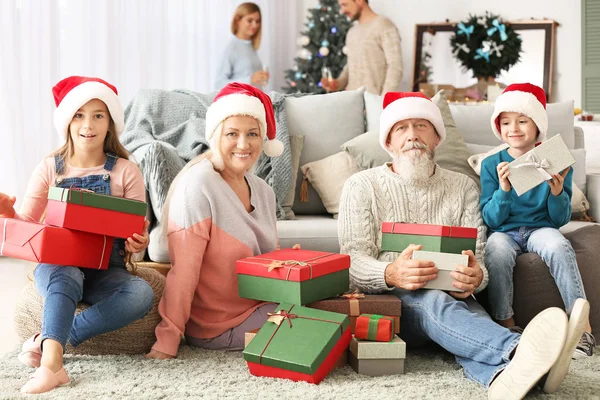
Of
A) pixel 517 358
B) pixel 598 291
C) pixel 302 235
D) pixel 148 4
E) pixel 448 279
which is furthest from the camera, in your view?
pixel 148 4

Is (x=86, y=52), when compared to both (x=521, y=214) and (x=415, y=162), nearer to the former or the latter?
(x=415, y=162)

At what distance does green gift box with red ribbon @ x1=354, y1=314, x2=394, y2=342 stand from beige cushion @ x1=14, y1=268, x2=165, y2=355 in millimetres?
680

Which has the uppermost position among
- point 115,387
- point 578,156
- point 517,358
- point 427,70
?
point 427,70

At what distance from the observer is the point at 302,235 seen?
9.79 ft

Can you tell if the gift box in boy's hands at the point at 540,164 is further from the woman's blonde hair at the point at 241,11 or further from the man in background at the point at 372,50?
the woman's blonde hair at the point at 241,11

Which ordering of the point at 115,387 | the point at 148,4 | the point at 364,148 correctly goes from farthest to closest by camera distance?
the point at 148,4 < the point at 364,148 < the point at 115,387

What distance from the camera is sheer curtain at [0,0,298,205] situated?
14.0ft

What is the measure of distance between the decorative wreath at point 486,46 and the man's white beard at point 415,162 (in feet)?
15.0

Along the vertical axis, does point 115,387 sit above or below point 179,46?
below

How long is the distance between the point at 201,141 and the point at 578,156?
175cm

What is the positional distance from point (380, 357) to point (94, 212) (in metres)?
0.95

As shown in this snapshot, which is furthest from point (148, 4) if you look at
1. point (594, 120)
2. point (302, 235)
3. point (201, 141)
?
point (594, 120)

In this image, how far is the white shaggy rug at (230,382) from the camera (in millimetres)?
1903

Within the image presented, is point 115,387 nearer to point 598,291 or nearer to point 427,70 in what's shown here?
point 598,291
